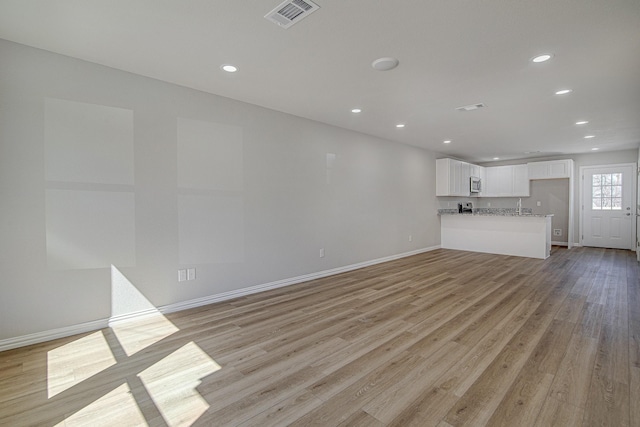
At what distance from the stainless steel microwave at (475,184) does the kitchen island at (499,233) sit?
130 cm

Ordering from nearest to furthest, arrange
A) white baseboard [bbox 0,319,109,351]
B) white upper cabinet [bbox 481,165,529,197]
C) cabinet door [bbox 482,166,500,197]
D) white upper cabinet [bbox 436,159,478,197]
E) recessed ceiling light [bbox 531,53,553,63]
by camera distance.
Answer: white baseboard [bbox 0,319,109,351] → recessed ceiling light [bbox 531,53,553,63] → white upper cabinet [bbox 436,159,478,197] → white upper cabinet [bbox 481,165,529,197] → cabinet door [bbox 482,166,500,197]

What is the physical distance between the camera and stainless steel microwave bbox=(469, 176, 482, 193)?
8312mm

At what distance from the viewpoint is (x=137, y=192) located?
303cm

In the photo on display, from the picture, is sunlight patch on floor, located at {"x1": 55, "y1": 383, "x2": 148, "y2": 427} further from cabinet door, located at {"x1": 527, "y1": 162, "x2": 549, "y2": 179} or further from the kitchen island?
cabinet door, located at {"x1": 527, "y1": 162, "x2": 549, "y2": 179}

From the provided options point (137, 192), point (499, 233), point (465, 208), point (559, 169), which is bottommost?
point (499, 233)

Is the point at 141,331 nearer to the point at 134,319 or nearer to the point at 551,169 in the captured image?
the point at 134,319

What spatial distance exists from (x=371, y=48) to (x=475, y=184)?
288 inches

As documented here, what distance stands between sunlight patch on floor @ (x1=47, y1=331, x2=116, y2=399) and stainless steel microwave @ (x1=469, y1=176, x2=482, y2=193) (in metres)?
8.81

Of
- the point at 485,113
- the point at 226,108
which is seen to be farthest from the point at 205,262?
the point at 485,113

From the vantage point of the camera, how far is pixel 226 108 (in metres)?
3.66

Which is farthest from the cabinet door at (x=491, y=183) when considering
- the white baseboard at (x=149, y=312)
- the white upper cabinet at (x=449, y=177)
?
the white baseboard at (x=149, y=312)

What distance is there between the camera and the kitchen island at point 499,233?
6.21m

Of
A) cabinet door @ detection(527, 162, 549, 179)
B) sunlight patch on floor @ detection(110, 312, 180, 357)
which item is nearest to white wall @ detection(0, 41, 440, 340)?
sunlight patch on floor @ detection(110, 312, 180, 357)

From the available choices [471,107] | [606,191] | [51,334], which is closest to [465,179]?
[606,191]
